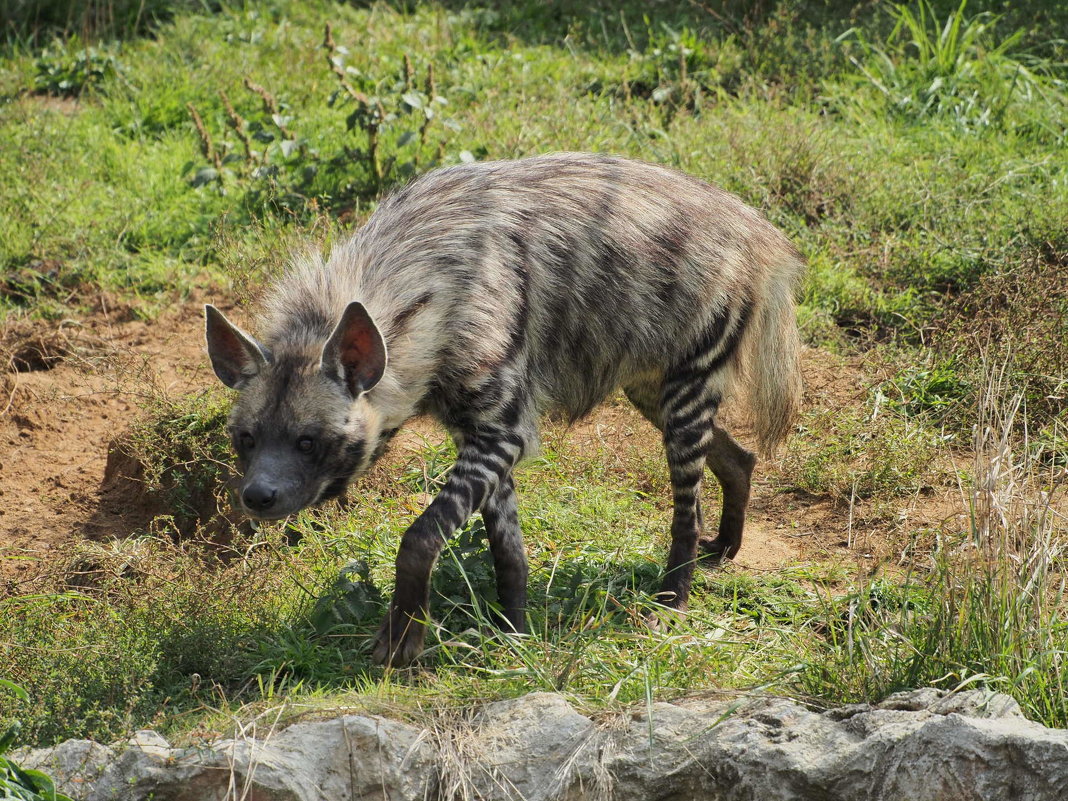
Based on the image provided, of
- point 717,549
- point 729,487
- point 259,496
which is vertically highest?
point 259,496

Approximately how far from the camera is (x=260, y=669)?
13.4ft

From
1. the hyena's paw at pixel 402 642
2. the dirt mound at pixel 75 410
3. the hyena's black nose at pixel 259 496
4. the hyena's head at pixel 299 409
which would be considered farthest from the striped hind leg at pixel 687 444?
the dirt mound at pixel 75 410

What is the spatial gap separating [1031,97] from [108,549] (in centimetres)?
589

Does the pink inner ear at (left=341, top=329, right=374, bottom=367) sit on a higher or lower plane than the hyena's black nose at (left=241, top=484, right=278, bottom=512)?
higher

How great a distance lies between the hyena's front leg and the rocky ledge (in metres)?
0.66

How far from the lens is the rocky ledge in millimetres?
3131

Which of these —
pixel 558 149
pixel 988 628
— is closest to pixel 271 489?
pixel 988 628

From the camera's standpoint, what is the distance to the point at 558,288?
4.52 metres

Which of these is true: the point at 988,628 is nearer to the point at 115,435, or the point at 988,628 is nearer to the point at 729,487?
the point at 729,487

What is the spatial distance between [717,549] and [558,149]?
2959 mm

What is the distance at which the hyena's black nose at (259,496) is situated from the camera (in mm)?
3902

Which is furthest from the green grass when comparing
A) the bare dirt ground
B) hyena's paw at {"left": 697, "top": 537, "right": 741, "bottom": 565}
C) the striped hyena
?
the striped hyena

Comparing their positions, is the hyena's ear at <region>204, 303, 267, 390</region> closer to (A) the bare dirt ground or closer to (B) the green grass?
(B) the green grass

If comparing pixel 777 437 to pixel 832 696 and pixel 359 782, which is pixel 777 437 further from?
pixel 359 782
